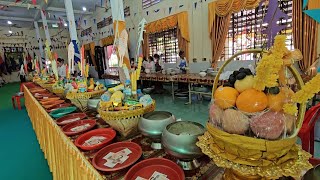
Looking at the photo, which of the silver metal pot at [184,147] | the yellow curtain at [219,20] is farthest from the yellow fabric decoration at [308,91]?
the yellow curtain at [219,20]

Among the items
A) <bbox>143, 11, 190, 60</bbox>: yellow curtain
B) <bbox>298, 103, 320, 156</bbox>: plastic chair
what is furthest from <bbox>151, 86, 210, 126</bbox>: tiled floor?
<bbox>143, 11, 190, 60</bbox>: yellow curtain

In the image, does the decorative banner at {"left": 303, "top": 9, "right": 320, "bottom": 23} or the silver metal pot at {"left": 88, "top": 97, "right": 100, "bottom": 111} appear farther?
the decorative banner at {"left": 303, "top": 9, "right": 320, "bottom": 23}

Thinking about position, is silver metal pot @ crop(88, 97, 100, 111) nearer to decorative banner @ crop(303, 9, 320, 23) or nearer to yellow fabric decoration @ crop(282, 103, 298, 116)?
yellow fabric decoration @ crop(282, 103, 298, 116)

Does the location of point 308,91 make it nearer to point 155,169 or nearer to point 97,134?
point 155,169

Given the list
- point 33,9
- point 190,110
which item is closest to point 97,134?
point 190,110

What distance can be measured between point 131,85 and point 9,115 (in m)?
5.23

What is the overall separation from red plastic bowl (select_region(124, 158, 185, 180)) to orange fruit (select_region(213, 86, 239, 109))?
0.32m

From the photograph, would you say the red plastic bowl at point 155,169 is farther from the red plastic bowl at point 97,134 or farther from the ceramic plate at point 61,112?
the ceramic plate at point 61,112

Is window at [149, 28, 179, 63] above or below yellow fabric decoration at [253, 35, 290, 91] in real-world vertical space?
above

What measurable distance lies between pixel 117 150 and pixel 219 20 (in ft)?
17.5

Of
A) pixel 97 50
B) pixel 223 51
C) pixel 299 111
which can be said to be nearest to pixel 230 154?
pixel 299 111

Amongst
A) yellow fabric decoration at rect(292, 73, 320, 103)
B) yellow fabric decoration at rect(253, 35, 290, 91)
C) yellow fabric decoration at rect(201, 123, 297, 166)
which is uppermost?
yellow fabric decoration at rect(253, 35, 290, 91)

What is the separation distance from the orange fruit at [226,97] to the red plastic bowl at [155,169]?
319mm

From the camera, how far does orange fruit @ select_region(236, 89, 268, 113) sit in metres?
0.52
